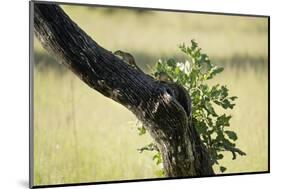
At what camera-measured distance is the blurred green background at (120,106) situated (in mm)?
2912

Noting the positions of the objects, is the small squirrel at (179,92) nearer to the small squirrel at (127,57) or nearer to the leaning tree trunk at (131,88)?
the leaning tree trunk at (131,88)

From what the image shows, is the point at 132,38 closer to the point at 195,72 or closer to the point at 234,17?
the point at 195,72

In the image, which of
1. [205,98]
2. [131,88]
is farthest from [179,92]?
[131,88]

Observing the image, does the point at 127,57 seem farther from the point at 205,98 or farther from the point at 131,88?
the point at 205,98

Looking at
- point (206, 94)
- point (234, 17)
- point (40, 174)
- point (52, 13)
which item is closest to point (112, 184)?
point (40, 174)

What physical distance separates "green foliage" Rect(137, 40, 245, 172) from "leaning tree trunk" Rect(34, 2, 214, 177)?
6 centimetres

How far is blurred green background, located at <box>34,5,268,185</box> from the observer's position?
291 centimetres

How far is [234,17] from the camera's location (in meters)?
3.30

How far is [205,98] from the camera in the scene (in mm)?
3213

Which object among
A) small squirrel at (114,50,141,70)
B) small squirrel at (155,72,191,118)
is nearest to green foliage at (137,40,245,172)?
small squirrel at (155,72,191,118)

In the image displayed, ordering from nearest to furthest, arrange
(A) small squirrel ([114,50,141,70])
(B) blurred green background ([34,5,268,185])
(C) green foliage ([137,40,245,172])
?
(B) blurred green background ([34,5,268,185]) < (A) small squirrel ([114,50,141,70]) < (C) green foliage ([137,40,245,172])

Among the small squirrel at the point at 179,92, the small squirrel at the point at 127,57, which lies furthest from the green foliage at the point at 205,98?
the small squirrel at the point at 127,57

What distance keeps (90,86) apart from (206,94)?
64 cm

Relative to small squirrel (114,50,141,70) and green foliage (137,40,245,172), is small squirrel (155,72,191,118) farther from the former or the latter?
small squirrel (114,50,141,70)
